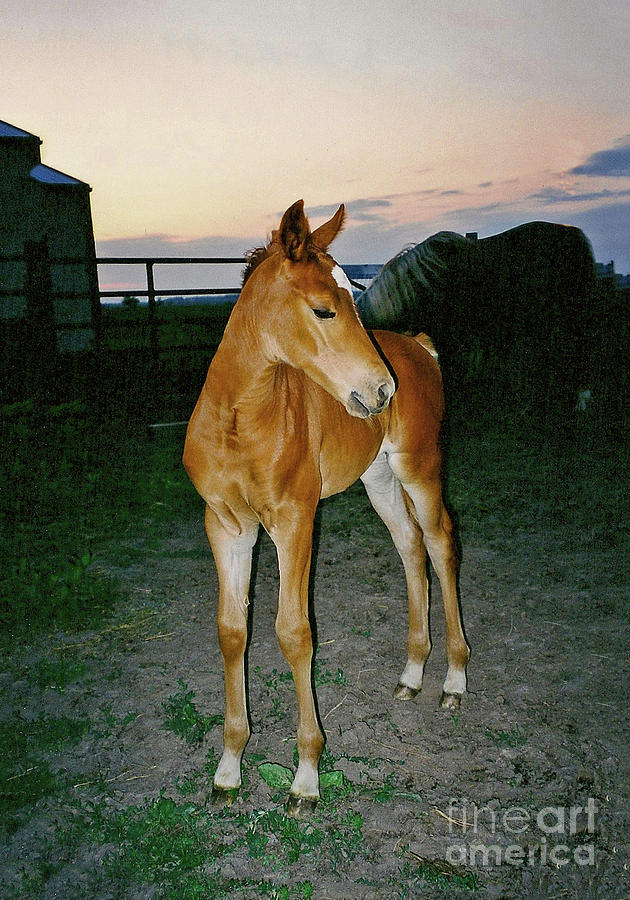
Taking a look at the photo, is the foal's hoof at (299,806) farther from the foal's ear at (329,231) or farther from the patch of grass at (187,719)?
the foal's ear at (329,231)

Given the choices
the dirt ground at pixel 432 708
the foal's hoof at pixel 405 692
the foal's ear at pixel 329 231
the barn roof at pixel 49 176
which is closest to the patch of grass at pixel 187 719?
the dirt ground at pixel 432 708

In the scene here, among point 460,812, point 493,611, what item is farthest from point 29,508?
point 460,812

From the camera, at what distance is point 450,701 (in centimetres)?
295

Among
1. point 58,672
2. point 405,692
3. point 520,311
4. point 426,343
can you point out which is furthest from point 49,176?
point 405,692

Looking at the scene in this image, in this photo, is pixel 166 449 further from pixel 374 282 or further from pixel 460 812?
pixel 460 812

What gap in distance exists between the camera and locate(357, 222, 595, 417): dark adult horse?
8844mm

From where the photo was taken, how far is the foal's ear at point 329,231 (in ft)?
7.17

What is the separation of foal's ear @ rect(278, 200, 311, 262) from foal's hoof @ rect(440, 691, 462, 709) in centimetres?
216

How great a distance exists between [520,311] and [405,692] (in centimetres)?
786

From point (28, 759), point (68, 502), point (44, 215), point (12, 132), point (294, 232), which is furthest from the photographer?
point (44, 215)

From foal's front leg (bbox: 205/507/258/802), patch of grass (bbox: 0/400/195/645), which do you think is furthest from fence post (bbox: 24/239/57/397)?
foal's front leg (bbox: 205/507/258/802)

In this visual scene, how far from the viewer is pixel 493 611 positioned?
3.84 meters

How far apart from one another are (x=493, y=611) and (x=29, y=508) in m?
3.84

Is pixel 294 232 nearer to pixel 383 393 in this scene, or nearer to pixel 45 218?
pixel 383 393
